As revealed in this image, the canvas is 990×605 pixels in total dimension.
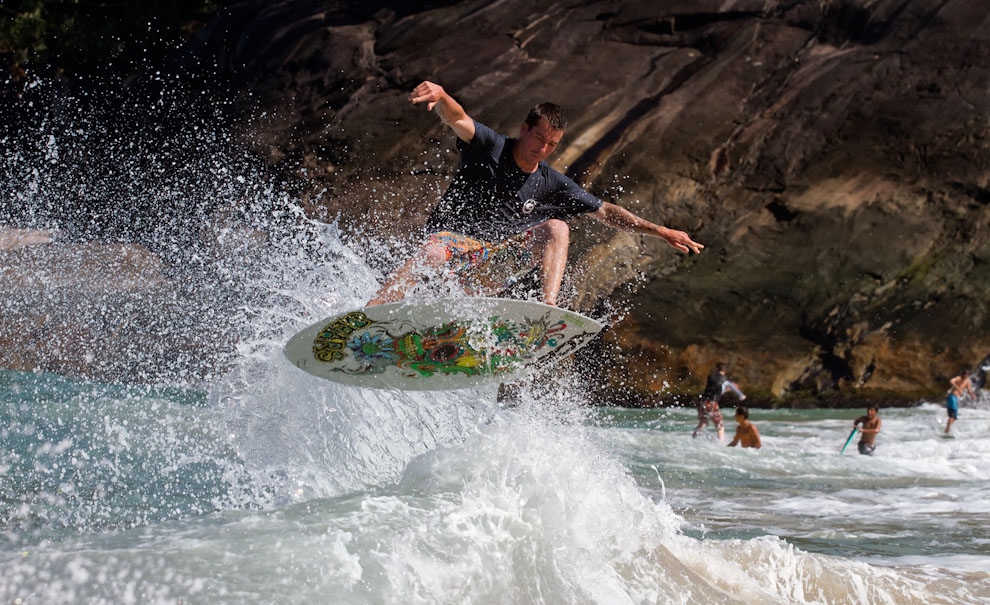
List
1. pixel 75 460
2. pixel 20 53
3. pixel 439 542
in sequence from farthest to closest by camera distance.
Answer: pixel 20 53 → pixel 75 460 → pixel 439 542

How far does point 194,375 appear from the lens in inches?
606

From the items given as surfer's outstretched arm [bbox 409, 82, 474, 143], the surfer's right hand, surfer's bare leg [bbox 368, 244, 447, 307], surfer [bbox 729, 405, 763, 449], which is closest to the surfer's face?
surfer's outstretched arm [bbox 409, 82, 474, 143]

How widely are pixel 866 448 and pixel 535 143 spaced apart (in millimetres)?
8466

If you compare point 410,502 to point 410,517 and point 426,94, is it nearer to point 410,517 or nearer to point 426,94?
point 410,517

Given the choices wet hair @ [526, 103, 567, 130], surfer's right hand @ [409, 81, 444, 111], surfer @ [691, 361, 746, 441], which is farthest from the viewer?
surfer @ [691, 361, 746, 441]

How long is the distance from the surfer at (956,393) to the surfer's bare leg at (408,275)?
10.9 metres

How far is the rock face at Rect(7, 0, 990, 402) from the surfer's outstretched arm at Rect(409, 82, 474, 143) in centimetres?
952

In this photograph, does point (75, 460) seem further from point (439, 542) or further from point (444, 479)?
point (439, 542)

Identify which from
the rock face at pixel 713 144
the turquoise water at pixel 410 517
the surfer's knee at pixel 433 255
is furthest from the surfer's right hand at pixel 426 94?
the rock face at pixel 713 144

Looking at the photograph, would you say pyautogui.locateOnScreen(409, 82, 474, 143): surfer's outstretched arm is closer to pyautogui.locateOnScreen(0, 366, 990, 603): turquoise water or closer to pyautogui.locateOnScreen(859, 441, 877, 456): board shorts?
pyautogui.locateOnScreen(0, 366, 990, 603): turquoise water

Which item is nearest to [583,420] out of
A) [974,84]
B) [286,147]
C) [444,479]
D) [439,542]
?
[286,147]

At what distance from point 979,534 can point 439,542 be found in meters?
4.83

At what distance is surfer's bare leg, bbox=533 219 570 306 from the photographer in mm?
6139

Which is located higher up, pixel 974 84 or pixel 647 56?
pixel 974 84
